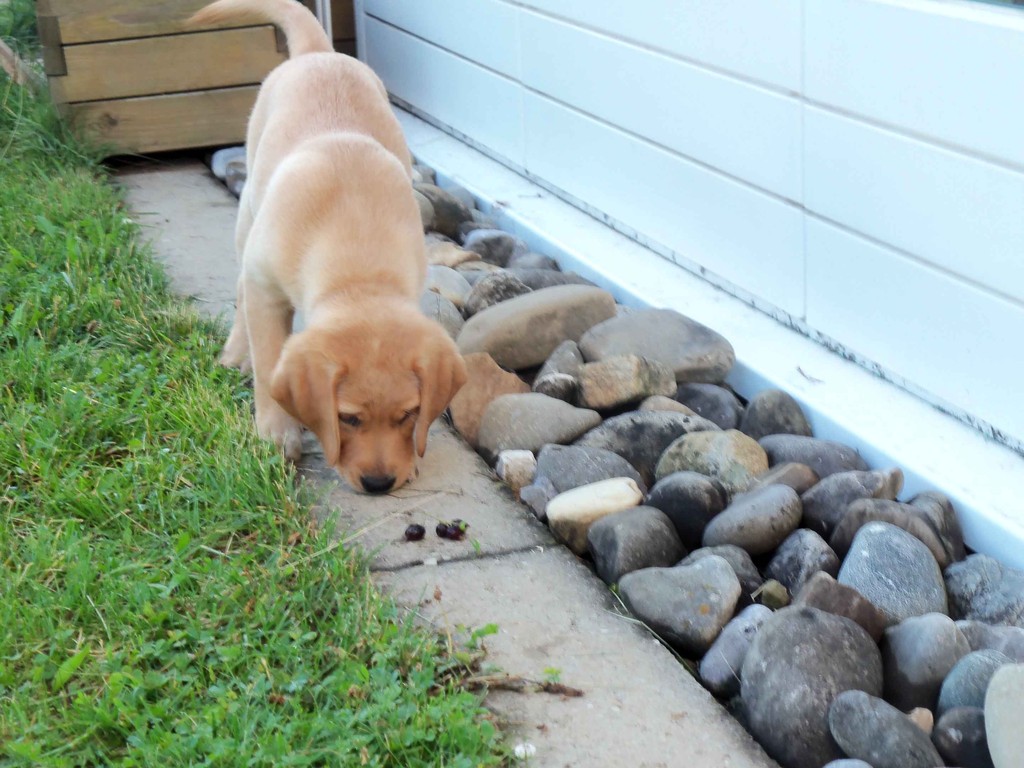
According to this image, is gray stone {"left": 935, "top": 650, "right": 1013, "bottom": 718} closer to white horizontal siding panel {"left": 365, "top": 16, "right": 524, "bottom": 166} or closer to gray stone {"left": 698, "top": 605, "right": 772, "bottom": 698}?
gray stone {"left": 698, "top": 605, "right": 772, "bottom": 698}

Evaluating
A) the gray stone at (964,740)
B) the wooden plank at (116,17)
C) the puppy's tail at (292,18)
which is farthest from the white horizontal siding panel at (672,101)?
the gray stone at (964,740)

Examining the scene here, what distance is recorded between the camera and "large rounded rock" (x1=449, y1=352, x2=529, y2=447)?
3605mm

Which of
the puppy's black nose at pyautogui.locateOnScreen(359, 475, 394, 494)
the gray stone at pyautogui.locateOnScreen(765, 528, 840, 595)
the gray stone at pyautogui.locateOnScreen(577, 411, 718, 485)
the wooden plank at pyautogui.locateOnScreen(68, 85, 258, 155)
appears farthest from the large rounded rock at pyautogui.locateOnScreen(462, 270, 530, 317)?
the wooden plank at pyautogui.locateOnScreen(68, 85, 258, 155)

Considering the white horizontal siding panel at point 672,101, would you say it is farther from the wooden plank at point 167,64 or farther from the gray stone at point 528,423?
the wooden plank at point 167,64

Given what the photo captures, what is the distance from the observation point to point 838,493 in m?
2.99

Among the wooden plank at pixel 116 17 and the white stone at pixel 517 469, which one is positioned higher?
the wooden plank at pixel 116 17

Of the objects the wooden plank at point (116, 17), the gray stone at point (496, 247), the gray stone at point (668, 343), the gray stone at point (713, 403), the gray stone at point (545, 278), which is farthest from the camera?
the wooden plank at point (116, 17)

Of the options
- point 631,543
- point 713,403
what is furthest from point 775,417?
point 631,543

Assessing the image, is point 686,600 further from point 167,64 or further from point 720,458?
point 167,64

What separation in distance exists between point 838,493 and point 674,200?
1745 mm

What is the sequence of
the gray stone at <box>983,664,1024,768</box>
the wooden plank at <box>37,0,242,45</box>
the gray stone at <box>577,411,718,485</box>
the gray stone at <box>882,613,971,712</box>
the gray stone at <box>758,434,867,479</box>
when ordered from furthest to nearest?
the wooden plank at <box>37,0,242,45</box> → the gray stone at <box>577,411,718,485</box> → the gray stone at <box>758,434,867,479</box> → the gray stone at <box>882,613,971,712</box> → the gray stone at <box>983,664,1024,768</box>

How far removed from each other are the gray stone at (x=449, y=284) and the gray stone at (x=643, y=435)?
1.12 meters

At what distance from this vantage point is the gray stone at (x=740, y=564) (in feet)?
8.99

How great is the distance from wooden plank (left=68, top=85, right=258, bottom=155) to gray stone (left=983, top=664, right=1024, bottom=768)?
4.87 metres
